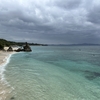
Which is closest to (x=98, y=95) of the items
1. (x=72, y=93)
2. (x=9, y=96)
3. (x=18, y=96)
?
(x=72, y=93)

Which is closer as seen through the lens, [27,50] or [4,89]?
[4,89]

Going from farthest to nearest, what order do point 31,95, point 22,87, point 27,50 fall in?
point 27,50
point 22,87
point 31,95

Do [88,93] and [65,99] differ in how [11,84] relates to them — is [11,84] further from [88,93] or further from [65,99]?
[88,93]

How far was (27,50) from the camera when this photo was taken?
10212 centimetres

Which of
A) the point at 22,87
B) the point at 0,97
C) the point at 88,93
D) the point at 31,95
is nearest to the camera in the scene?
the point at 0,97

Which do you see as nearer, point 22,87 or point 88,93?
point 88,93

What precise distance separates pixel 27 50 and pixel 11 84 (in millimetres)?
85156

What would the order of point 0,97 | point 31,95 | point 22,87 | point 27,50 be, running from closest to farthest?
1. point 0,97
2. point 31,95
3. point 22,87
4. point 27,50

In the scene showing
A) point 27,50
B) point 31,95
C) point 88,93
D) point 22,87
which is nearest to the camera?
point 31,95

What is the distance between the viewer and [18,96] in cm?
1390

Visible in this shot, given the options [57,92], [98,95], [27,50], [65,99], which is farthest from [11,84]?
[27,50]

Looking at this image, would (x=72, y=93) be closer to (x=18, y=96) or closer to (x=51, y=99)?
(x=51, y=99)

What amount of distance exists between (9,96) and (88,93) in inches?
353

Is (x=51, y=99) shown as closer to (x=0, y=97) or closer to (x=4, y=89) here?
(x=0, y=97)
